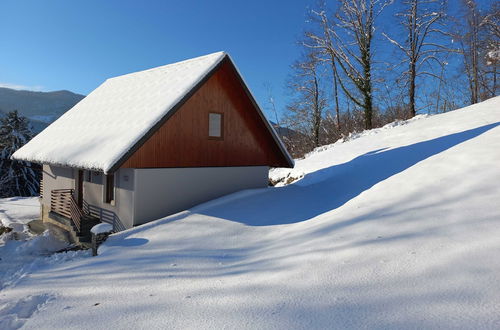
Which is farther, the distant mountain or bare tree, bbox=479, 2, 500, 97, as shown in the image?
the distant mountain

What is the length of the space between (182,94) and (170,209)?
3.88 metres

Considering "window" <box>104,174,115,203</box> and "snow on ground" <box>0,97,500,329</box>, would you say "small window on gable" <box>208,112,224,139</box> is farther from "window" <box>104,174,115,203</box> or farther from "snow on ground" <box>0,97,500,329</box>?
"window" <box>104,174,115,203</box>

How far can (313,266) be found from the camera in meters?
4.70

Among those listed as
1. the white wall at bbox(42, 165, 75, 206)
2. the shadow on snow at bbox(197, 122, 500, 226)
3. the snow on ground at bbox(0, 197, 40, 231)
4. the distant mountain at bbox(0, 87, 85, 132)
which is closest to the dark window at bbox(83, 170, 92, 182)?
the white wall at bbox(42, 165, 75, 206)

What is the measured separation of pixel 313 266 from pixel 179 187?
7170 millimetres

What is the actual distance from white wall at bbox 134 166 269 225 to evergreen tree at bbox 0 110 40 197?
90.6 feet

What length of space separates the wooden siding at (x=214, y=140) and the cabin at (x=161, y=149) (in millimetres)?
35

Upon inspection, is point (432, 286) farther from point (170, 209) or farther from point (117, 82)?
point (117, 82)

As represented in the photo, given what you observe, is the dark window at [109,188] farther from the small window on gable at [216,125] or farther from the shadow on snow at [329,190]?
the small window on gable at [216,125]

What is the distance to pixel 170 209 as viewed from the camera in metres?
10.8

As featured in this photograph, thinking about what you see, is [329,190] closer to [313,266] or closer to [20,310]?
[313,266]

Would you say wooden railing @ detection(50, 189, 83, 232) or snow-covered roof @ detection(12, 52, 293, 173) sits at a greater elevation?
snow-covered roof @ detection(12, 52, 293, 173)

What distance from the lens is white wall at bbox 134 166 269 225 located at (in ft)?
33.1

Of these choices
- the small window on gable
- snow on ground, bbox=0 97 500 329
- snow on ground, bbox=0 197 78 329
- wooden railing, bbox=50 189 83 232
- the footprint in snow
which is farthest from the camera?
the small window on gable
